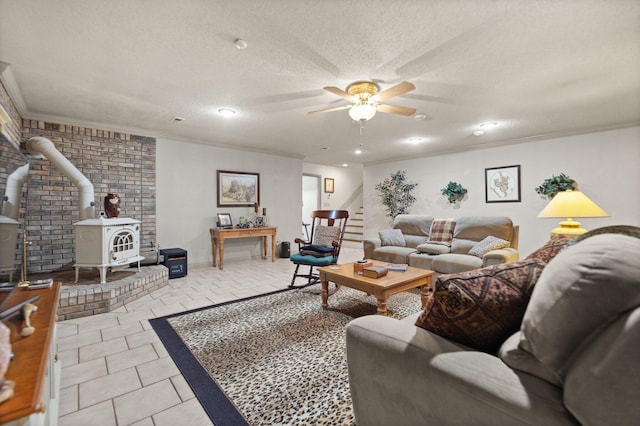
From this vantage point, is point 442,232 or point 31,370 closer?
point 31,370

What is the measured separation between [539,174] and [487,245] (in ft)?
7.32

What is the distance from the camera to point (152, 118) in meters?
3.87

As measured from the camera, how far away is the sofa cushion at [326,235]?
13.0ft

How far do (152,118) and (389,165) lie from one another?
511 centimetres

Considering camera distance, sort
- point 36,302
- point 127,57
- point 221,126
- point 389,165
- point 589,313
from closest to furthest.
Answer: point 589,313
point 36,302
point 127,57
point 221,126
point 389,165

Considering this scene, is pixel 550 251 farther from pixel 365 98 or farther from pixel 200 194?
pixel 200 194

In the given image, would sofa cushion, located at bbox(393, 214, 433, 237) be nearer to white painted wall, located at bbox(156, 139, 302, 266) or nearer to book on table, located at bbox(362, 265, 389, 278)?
book on table, located at bbox(362, 265, 389, 278)

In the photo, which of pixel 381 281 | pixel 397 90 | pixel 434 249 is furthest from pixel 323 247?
pixel 397 90

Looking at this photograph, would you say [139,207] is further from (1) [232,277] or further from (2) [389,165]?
(2) [389,165]

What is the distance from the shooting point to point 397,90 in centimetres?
251

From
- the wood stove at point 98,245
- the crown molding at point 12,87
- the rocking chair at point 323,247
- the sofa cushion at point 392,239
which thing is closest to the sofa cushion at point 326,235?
the rocking chair at point 323,247

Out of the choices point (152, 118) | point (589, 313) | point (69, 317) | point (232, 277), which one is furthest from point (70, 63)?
point (589, 313)

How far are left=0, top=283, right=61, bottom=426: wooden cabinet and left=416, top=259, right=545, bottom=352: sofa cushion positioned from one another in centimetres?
121

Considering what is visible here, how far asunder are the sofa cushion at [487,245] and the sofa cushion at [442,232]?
55cm
